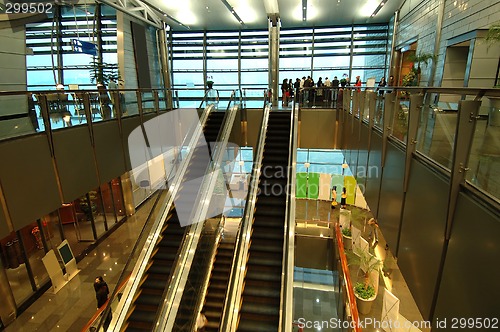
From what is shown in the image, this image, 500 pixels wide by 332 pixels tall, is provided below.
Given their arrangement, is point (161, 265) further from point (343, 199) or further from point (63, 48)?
point (63, 48)

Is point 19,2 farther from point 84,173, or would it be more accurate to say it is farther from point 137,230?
point 137,230

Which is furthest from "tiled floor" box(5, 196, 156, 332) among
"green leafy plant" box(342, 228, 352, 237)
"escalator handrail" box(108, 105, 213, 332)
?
"green leafy plant" box(342, 228, 352, 237)

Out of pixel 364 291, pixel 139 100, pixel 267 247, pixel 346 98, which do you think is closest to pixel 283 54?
pixel 346 98

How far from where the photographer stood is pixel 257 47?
20344mm

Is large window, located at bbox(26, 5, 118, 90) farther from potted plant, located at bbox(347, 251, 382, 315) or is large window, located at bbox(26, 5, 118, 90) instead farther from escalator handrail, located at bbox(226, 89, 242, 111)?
potted plant, located at bbox(347, 251, 382, 315)

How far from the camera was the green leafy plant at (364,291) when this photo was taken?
28.7 ft

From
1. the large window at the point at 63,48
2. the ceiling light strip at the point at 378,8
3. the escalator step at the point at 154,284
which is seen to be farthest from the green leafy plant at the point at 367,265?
the large window at the point at 63,48

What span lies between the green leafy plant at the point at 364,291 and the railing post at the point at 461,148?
24.3 ft

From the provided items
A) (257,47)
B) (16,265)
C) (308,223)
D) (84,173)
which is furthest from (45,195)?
(257,47)

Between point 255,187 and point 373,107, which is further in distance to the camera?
point 255,187

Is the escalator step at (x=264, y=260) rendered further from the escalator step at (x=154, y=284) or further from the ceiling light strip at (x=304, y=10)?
the ceiling light strip at (x=304, y=10)

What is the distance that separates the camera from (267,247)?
6438mm

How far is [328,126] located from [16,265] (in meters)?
11.6

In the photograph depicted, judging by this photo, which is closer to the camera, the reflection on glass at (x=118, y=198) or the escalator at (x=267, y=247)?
the escalator at (x=267, y=247)
